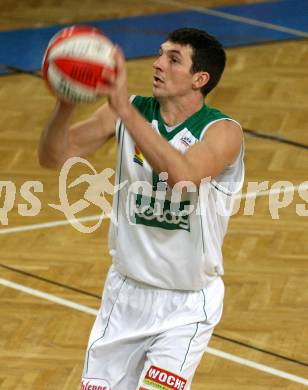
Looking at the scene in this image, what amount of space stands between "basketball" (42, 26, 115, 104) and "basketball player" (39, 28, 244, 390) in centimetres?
31

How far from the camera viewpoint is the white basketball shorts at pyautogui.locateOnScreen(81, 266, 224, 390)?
525cm

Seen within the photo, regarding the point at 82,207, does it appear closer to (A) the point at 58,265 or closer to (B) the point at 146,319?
(A) the point at 58,265

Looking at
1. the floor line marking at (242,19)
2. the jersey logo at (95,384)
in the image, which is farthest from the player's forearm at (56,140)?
the floor line marking at (242,19)

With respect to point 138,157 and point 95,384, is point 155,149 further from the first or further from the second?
point 95,384

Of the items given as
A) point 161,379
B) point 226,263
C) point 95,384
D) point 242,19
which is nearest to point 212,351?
point 226,263

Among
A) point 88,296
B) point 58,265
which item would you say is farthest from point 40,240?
point 88,296

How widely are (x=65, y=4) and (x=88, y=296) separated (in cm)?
861

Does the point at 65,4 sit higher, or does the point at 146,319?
the point at 146,319

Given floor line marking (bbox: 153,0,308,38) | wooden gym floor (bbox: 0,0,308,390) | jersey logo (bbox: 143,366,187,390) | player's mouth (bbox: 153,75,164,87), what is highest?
player's mouth (bbox: 153,75,164,87)

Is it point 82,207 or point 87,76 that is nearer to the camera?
point 87,76

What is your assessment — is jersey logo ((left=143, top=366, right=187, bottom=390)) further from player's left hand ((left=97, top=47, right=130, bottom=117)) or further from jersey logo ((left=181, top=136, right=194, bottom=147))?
player's left hand ((left=97, top=47, right=130, bottom=117))

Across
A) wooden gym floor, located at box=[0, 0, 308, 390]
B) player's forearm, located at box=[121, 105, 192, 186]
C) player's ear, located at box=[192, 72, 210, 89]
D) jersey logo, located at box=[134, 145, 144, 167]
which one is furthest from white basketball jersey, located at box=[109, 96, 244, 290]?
wooden gym floor, located at box=[0, 0, 308, 390]

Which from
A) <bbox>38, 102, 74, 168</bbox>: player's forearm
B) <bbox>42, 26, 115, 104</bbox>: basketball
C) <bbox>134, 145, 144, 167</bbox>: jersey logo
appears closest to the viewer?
<bbox>42, 26, 115, 104</bbox>: basketball

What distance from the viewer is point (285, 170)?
32.3ft
